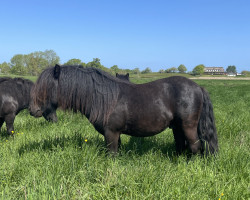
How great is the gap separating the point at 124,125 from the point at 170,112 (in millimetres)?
788

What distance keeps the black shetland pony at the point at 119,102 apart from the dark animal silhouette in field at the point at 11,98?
2383 mm

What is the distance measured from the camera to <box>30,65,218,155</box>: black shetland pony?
305cm

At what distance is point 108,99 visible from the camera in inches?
120

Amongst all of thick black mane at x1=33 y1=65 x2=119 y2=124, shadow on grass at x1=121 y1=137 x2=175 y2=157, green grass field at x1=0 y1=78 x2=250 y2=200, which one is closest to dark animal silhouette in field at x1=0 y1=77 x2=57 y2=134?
green grass field at x1=0 y1=78 x2=250 y2=200

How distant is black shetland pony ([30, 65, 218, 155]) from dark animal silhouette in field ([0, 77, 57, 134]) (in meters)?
2.38

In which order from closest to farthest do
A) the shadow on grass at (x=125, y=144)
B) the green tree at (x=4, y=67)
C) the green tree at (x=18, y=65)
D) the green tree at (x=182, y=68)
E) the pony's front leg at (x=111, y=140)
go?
the pony's front leg at (x=111, y=140) < the shadow on grass at (x=125, y=144) < the green tree at (x=18, y=65) < the green tree at (x=4, y=67) < the green tree at (x=182, y=68)

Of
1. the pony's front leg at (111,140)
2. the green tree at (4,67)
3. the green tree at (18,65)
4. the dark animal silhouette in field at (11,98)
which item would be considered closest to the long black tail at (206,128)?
the pony's front leg at (111,140)

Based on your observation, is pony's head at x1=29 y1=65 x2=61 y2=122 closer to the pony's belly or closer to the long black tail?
the pony's belly

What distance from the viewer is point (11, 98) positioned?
17.5 ft

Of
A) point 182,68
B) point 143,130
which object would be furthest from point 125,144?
point 182,68

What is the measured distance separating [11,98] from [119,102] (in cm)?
378

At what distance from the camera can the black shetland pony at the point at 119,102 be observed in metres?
3.05

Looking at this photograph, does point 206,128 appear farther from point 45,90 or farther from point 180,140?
point 45,90

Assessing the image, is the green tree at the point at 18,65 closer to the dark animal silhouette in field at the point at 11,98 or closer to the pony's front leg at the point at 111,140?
the dark animal silhouette in field at the point at 11,98
